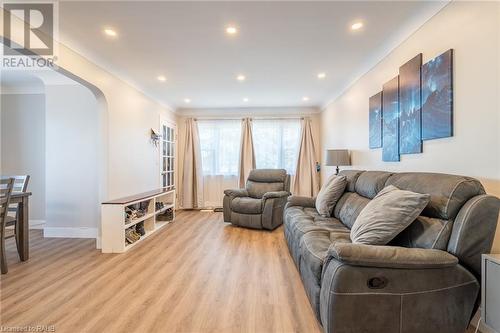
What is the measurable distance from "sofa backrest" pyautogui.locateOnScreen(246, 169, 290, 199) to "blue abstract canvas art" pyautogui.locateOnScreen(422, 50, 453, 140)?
8.97 ft

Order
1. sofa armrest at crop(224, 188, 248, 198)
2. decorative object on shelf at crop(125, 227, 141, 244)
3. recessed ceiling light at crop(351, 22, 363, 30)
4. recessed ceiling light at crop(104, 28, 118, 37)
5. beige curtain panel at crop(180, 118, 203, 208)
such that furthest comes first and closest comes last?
beige curtain panel at crop(180, 118, 203, 208)
sofa armrest at crop(224, 188, 248, 198)
decorative object on shelf at crop(125, 227, 141, 244)
recessed ceiling light at crop(104, 28, 118, 37)
recessed ceiling light at crop(351, 22, 363, 30)

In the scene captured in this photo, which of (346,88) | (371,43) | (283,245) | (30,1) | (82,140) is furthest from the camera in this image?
(346,88)

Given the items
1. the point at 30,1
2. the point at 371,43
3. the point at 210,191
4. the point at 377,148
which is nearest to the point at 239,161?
the point at 210,191

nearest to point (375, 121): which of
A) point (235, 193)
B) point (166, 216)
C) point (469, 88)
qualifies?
point (469, 88)

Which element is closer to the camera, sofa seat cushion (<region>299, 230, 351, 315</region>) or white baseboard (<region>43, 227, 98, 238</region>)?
sofa seat cushion (<region>299, 230, 351, 315</region>)

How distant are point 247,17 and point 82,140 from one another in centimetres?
306

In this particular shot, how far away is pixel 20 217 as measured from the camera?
9.04 feet

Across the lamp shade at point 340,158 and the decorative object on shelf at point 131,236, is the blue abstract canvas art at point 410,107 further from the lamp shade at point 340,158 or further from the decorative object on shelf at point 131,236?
the decorative object on shelf at point 131,236

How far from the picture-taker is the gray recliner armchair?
3988mm

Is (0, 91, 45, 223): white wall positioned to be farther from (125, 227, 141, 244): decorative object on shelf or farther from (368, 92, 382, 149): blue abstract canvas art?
(368, 92, 382, 149): blue abstract canvas art

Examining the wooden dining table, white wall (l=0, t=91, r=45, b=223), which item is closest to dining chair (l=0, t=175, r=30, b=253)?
the wooden dining table

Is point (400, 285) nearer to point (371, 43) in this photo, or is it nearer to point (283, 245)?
point (283, 245)

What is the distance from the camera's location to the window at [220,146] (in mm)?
5906

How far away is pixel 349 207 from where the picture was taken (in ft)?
8.51
